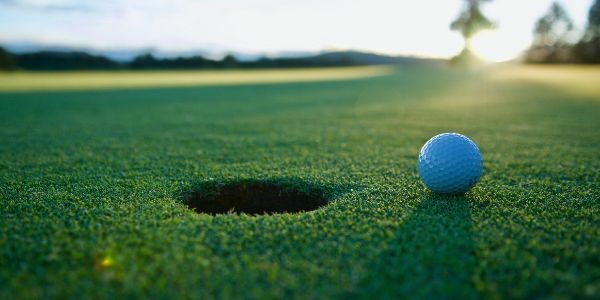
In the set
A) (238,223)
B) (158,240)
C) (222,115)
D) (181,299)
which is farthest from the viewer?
(222,115)

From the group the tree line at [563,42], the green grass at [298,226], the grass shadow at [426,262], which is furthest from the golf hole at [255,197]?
the tree line at [563,42]

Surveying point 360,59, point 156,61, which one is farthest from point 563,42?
point 156,61

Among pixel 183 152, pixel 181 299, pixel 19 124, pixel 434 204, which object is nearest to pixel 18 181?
pixel 183 152

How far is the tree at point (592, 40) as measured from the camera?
32469mm

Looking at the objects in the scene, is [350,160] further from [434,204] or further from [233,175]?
[434,204]

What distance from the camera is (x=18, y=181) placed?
304 cm

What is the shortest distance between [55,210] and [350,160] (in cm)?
226

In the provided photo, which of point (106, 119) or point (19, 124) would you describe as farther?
point (106, 119)

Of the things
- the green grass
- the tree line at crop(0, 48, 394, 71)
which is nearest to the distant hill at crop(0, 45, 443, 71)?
the tree line at crop(0, 48, 394, 71)

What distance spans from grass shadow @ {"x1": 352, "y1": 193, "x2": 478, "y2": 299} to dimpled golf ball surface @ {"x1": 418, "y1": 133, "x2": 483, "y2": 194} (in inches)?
12.6

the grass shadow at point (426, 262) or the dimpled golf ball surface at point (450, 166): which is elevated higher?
the dimpled golf ball surface at point (450, 166)

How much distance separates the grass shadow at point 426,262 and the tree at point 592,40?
36.7 m

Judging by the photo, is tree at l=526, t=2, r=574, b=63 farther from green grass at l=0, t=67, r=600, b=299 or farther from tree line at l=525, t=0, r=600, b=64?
green grass at l=0, t=67, r=600, b=299

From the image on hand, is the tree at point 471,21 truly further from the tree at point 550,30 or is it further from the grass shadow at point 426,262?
the grass shadow at point 426,262
